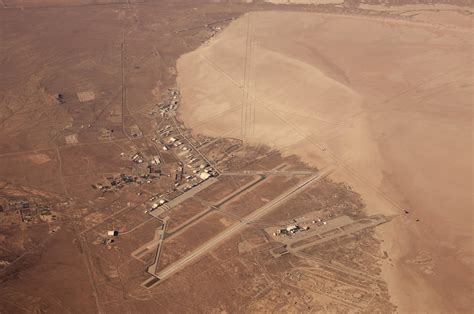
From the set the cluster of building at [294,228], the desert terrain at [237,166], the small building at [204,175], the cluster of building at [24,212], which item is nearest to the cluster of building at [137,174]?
the desert terrain at [237,166]

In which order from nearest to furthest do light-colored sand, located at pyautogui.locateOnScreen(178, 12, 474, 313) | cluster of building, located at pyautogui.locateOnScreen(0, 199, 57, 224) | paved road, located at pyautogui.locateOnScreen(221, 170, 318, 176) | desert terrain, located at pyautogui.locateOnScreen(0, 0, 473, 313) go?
desert terrain, located at pyautogui.locateOnScreen(0, 0, 473, 313), light-colored sand, located at pyautogui.locateOnScreen(178, 12, 474, 313), cluster of building, located at pyautogui.locateOnScreen(0, 199, 57, 224), paved road, located at pyautogui.locateOnScreen(221, 170, 318, 176)

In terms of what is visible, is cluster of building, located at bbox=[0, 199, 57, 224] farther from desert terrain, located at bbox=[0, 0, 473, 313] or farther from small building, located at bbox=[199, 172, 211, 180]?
small building, located at bbox=[199, 172, 211, 180]

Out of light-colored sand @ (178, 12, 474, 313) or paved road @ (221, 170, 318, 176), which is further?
paved road @ (221, 170, 318, 176)

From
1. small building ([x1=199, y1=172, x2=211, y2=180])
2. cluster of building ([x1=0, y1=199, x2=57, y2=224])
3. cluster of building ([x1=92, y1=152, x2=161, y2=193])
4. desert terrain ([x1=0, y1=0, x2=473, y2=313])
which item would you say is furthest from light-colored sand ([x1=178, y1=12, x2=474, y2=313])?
cluster of building ([x1=0, y1=199, x2=57, y2=224])

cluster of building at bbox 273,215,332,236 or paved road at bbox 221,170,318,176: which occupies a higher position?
paved road at bbox 221,170,318,176

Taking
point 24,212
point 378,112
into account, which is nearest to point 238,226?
point 24,212
